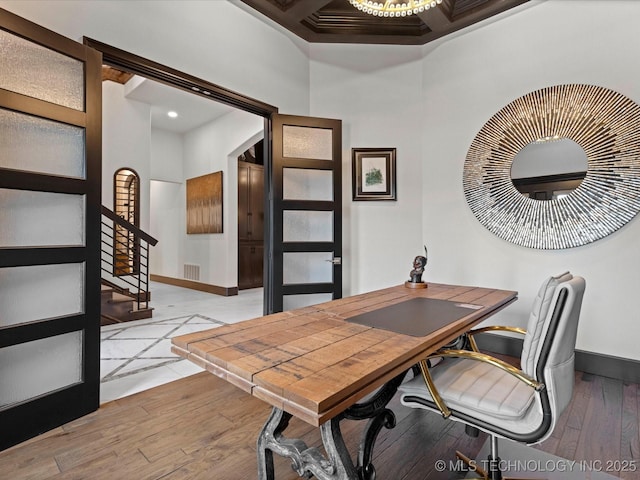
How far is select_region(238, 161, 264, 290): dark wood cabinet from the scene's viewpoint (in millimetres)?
6738

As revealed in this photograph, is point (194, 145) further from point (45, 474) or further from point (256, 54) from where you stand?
point (45, 474)

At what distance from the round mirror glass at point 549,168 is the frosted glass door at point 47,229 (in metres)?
3.40

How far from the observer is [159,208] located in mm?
8375

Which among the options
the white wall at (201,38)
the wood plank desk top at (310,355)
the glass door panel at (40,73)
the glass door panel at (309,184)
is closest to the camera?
the wood plank desk top at (310,355)

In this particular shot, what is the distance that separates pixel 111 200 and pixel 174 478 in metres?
5.16

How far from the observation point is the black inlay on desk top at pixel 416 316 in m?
1.44

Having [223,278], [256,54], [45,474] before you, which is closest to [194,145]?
[223,278]

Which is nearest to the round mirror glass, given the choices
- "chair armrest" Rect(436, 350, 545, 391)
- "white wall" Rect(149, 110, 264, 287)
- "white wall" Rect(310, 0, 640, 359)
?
"white wall" Rect(310, 0, 640, 359)

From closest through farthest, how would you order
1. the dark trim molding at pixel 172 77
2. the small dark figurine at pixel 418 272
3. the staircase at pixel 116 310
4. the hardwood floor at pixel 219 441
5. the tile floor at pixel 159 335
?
the hardwood floor at pixel 219 441 → the dark trim molding at pixel 172 77 → the small dark figurine at pixel 418 272 → the tile floor at pixel 159 335 → the staircase at pixel 116 310

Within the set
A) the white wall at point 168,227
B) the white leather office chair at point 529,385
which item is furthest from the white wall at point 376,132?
the white wall at point 168,227

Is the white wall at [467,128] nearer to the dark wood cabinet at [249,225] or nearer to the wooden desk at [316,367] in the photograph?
the wooden desk at [316,367]

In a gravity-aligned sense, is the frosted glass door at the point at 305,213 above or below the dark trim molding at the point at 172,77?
below

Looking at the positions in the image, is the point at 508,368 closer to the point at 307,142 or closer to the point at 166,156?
the point at 307,142

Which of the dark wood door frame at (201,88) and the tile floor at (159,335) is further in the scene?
the tile floor at (159,335)
